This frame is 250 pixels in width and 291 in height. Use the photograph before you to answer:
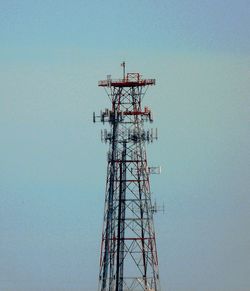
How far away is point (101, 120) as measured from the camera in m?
199

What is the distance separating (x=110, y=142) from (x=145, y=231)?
7.83m

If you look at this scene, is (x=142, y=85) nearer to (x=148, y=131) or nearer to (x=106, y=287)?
(x=148, y=131)

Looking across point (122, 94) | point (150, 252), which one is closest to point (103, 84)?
point (122, 94)

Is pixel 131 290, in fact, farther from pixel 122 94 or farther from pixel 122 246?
pixel 122 94

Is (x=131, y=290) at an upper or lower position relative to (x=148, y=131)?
lower

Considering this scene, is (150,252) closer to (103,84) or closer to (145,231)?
(145,231)

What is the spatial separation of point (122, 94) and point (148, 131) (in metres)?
3.79

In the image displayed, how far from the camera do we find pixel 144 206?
199 meters

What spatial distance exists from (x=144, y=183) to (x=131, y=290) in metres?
8.82

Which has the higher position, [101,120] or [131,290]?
[101,120]

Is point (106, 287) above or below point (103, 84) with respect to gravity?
below

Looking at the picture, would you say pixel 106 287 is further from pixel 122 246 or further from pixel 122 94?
pixel 122 94

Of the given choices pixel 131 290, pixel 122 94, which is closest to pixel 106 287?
pixel 131 290

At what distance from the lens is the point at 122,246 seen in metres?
198
